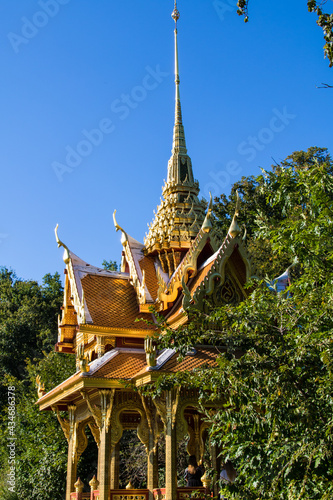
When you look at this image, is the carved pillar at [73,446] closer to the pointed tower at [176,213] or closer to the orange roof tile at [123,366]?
the orange roof tile at [123,366]

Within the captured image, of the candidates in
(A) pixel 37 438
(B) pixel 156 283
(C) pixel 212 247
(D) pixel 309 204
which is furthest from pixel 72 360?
(D) pixel 309 204

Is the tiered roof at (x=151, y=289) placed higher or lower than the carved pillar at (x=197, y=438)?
higher

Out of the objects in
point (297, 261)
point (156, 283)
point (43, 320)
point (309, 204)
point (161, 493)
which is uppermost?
point (43, 320)

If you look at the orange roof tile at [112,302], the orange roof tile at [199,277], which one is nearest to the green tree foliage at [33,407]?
the orange roof tile at [112,302]

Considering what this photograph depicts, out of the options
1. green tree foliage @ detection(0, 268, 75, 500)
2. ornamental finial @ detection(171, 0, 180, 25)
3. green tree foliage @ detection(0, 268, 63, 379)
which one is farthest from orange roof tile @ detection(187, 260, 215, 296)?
green tree foliage @ detection(0, 268, 63, 379)

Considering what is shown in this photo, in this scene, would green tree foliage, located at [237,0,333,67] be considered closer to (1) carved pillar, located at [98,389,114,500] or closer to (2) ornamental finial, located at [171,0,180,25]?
(1) carved pillar, located at [98,389,114,500]

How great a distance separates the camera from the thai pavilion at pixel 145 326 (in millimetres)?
10719

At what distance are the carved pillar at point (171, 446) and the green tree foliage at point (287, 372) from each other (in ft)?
9.36

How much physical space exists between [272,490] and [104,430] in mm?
5412

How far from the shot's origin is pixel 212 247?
12961 millimetres

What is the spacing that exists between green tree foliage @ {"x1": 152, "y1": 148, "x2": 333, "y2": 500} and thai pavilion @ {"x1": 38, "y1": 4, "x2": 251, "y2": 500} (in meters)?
2.58

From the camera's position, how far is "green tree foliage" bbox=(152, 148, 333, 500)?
20.2 feet

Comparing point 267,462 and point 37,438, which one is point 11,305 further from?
point 267,462

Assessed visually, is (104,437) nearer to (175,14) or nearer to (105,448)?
(105,448)
